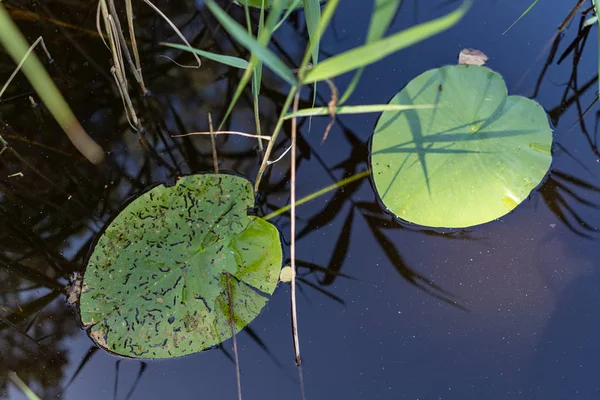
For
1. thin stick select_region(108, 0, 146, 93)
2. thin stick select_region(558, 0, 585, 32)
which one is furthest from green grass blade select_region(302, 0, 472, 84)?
thin stick select_region(558, 0, 585, 32)

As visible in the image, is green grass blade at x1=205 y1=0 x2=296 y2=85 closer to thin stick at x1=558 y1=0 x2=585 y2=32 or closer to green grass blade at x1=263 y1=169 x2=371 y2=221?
green grass blade at x1=263 y1=169 x2=371 y2=221

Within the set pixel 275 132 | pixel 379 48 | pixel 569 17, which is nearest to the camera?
pixel 379 48

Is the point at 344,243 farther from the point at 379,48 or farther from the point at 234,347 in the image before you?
the point at 379,48

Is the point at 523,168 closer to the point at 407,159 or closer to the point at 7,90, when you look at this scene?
the point at 407,159

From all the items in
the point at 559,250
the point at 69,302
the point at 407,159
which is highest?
the point at 69,302

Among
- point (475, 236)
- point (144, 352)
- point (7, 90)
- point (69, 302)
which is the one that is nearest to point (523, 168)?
point (475, 236)

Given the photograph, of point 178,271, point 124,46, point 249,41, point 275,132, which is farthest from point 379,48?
point 124,46

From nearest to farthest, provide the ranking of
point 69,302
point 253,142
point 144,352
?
point 144,352
point 69,302
point 253,142
